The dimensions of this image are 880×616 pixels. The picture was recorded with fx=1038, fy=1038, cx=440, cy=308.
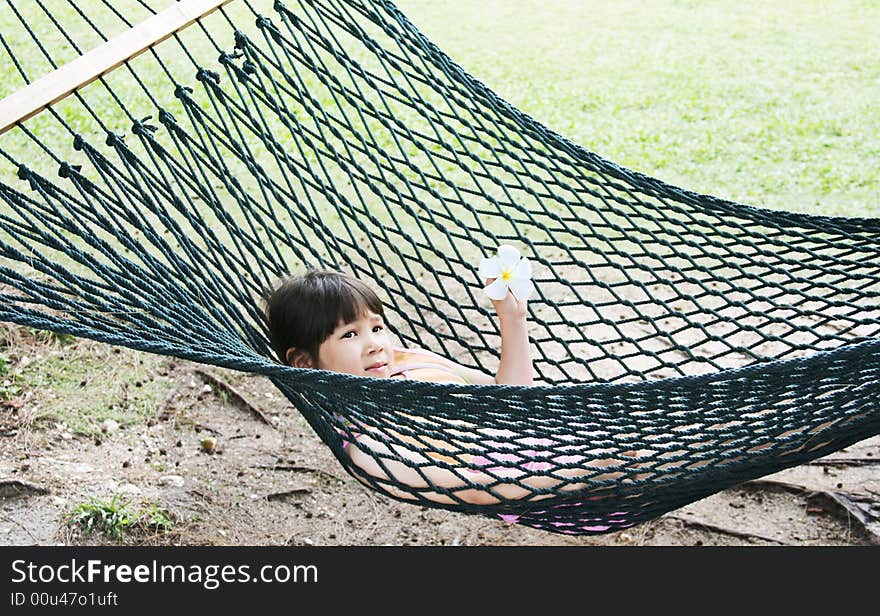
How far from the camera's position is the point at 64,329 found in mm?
1489

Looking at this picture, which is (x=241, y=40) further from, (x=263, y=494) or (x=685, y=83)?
(x=685, y=83)

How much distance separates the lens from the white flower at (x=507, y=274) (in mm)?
1881

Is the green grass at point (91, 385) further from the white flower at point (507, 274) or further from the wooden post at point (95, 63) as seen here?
the white flower at point (507, 274)

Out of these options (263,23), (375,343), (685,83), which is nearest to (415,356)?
(375,343)

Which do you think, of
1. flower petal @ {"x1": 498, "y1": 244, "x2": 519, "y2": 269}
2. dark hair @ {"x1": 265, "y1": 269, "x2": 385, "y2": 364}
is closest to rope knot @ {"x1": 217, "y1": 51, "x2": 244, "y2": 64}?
dark hair @ {"x1": 265, "y1": 269, "x2": 385, "y2": 364}

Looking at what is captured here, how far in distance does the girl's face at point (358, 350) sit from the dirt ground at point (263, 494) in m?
0.44

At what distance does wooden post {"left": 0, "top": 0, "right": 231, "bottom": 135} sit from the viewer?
72.7 inches

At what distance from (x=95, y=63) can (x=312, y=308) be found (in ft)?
2.08

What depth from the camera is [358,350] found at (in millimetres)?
1939

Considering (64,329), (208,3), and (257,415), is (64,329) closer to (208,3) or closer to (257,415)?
(208,3)

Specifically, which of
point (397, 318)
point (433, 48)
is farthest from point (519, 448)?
point (397, 318)

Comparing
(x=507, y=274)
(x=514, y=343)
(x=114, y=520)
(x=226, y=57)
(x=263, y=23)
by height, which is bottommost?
(x=114, y=520)

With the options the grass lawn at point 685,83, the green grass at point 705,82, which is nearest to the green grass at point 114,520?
the grass lawn at point 685,83
